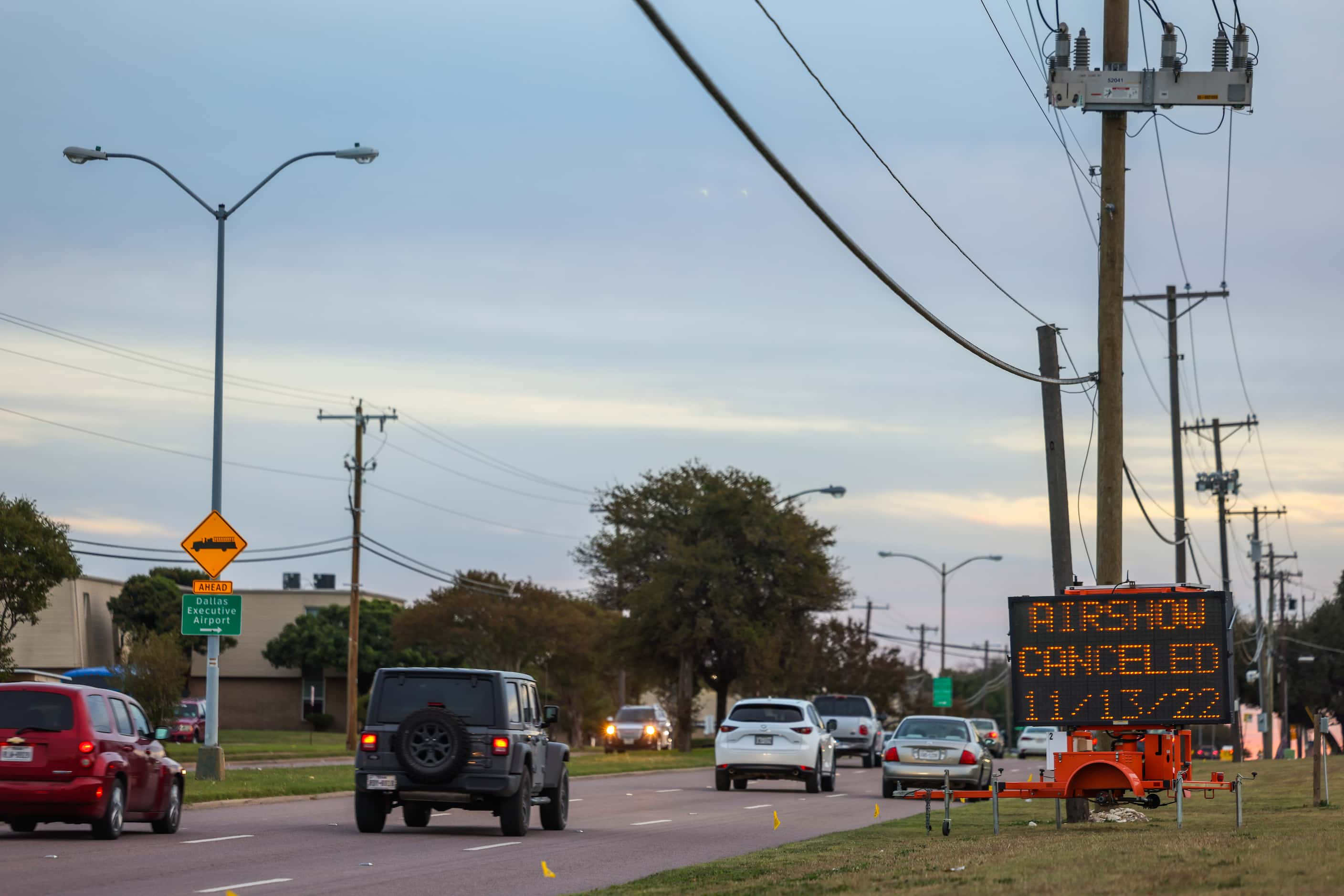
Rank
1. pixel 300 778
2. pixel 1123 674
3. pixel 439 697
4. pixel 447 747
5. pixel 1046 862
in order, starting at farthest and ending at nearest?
pixel 300 778 < pixel 439 697 < pixel 447 747 < pixel 1123 674 < pixel 1046 862

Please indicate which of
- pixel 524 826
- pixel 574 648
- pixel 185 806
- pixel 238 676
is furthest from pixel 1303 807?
pixel 238 676

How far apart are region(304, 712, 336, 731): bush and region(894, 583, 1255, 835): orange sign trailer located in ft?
238

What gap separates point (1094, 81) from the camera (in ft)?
72.5

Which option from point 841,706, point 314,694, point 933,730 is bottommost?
point 314,694

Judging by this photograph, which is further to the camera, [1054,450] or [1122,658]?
[1054,450]

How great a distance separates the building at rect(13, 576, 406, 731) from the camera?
274 ft

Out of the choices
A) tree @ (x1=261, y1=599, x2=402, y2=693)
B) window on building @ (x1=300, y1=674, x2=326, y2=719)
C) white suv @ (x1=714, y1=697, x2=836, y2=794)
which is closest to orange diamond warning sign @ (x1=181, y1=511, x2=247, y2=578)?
white suv @ (x1=714, y1=697, x2=836, y2=794)

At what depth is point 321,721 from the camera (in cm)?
8844

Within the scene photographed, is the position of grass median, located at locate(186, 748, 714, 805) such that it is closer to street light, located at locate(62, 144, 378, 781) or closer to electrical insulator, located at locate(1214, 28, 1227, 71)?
street light, located at locate(62, 144, 378, 781)

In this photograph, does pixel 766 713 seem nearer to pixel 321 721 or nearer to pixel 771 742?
pixel 771 742

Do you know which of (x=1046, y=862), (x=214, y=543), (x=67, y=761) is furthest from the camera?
(x=214, y=543)

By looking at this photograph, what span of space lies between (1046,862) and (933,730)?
16882 mm

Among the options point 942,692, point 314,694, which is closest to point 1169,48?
point 942,692

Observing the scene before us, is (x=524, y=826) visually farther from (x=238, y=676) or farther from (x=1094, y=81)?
(x=238, y=676)
